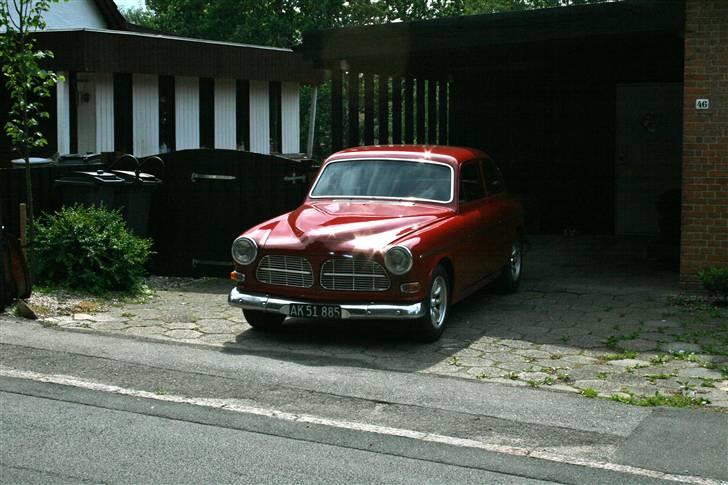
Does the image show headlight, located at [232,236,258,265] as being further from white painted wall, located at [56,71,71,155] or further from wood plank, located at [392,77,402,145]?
white painted wall, located at [56,71,71,155]

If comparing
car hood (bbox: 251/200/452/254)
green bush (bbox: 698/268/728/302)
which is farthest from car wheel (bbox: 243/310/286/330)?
green bush (bbox: 698/268/728/302)

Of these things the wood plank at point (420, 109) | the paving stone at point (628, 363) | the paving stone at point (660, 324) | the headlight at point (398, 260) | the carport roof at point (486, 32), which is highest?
the carport roof at point (486, 32)

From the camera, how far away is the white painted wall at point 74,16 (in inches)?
1126

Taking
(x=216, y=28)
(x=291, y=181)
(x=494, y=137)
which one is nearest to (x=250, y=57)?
(x=494, y=137)

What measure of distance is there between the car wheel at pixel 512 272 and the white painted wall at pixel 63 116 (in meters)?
11.0

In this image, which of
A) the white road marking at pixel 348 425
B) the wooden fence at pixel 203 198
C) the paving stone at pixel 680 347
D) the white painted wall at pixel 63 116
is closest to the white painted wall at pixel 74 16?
the white painted wall at pixel 63 116

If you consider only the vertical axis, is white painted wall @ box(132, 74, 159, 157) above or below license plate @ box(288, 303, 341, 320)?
above

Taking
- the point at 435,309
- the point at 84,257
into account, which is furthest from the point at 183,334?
the point at 84,257

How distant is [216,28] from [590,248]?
34.2m

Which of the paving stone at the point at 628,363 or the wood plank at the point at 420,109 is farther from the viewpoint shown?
the wood plank at the point at 420,109

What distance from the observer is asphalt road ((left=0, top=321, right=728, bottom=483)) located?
5.72 meters

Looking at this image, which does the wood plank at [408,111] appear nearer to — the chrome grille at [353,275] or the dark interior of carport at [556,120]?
the dark interior of carport at [556,120]

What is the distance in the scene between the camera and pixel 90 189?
13047 millimetres

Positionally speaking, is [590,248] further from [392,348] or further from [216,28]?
[216,28]
